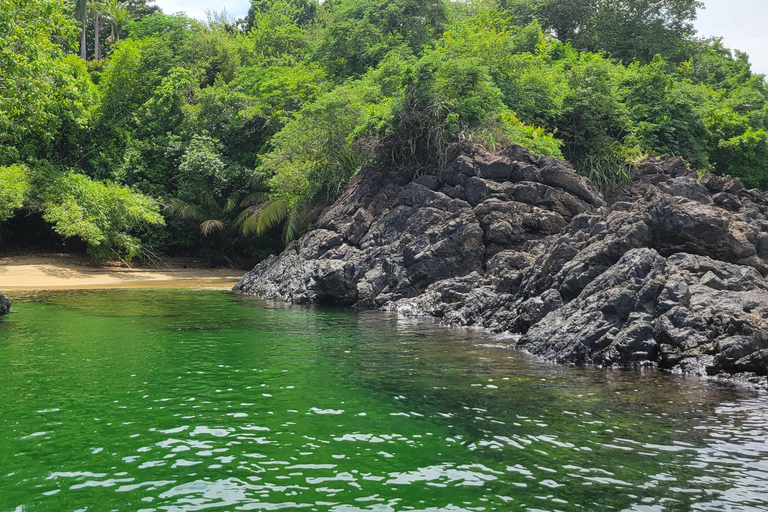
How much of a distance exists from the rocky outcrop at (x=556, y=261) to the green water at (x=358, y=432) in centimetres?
111

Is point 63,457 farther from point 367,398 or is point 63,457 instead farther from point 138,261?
point 138,261

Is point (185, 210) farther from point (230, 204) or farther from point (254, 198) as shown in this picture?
point (254, 198)

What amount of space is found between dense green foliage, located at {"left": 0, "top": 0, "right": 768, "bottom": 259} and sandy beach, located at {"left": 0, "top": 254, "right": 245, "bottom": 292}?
3.91 ft

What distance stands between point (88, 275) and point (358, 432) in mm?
24266

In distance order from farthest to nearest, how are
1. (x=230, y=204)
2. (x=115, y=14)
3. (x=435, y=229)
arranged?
(x=115, y=14)
(x=230, y=204)
(x=435, y=229)

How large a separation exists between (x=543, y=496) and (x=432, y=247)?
45.8 feet

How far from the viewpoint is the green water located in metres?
4.95

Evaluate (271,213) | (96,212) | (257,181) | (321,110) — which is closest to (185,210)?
(257,181)

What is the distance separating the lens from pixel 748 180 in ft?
102

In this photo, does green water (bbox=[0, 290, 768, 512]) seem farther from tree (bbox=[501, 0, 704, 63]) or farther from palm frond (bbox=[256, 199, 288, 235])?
tree (bbox=[501, 0, 704, 63])

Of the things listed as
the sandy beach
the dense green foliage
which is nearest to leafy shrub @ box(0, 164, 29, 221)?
the dense green foliage

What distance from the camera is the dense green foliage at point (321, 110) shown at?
71.6 ft

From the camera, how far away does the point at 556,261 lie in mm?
14398

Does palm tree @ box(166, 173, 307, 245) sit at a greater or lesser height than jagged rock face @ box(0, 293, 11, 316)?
greater
